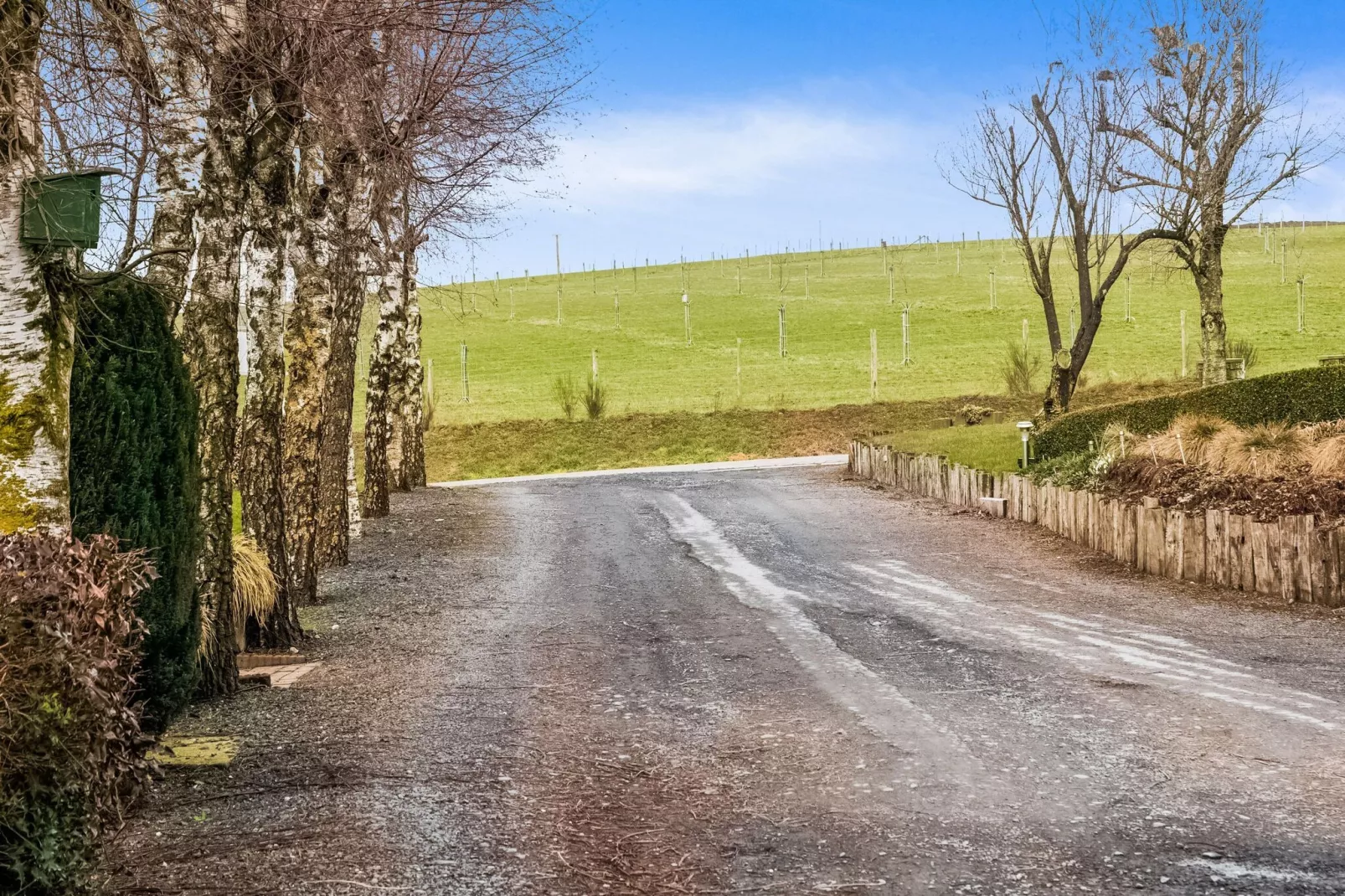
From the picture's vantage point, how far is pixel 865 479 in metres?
23.7

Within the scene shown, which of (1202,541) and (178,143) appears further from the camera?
(1202,541)

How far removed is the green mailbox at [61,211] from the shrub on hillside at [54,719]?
1547 mm

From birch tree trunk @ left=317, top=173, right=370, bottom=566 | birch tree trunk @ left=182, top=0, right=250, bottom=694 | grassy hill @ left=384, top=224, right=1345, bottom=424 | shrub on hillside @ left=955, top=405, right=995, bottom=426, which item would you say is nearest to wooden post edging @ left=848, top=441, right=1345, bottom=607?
birch tree trunk @ left=317, top=173, right=370, bottom=566

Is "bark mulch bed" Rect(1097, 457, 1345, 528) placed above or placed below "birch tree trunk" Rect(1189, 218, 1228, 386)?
below

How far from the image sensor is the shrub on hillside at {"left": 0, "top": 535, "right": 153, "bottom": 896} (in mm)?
4066

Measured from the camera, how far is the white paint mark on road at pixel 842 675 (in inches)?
246

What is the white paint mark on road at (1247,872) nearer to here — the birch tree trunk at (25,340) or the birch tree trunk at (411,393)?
the birch tree trunk at (25,340)

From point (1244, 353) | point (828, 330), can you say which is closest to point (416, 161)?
point (1244, 353)

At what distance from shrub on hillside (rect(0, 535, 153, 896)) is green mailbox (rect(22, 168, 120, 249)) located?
1.55 metres

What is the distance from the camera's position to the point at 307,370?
13023mm

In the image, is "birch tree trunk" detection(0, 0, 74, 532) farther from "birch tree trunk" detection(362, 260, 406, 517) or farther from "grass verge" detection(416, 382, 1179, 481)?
"grass verge" detection(416, 382, 1179, 481)

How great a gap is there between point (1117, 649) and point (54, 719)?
6.97 m

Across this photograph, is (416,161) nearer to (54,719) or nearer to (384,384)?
(384,384)

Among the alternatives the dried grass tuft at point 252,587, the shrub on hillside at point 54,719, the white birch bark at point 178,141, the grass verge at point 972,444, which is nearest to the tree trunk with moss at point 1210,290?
the grass verge at point 972,444
